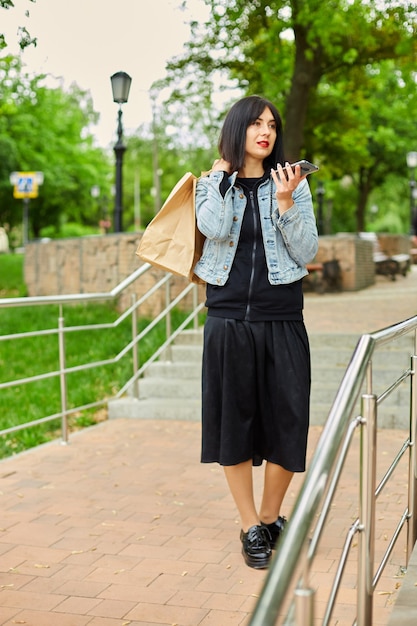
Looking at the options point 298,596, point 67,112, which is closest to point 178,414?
point 298,596

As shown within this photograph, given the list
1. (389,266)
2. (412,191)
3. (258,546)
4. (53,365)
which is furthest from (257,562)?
(412,191)

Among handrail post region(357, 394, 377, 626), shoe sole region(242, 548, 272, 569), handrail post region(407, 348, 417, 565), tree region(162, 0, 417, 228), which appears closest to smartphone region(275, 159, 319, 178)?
handrail post region(407, 348, 417, 565)

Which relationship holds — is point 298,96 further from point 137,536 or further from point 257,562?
point 257,562

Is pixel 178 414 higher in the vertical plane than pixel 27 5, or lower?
lower

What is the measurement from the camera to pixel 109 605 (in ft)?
12.6

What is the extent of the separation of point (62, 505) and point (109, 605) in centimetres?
168

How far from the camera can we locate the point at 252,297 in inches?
159

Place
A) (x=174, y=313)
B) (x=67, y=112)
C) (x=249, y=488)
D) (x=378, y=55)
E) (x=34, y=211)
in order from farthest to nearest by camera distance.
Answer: (x=67, y=112)
(x=34, y=211)
(x=378, y=55)
(x=174, y=313)
(x=249, y=488)

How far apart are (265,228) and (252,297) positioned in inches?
11.6

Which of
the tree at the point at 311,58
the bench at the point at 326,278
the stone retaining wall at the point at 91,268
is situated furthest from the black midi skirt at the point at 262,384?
the bench at the point at 326,278

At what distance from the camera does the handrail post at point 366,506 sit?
2.73 meters

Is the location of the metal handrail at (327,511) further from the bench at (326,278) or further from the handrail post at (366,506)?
the bench at (326,278)

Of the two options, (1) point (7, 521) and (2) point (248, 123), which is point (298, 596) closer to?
(2) point (248, 123)

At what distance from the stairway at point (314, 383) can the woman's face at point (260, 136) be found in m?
3.95
